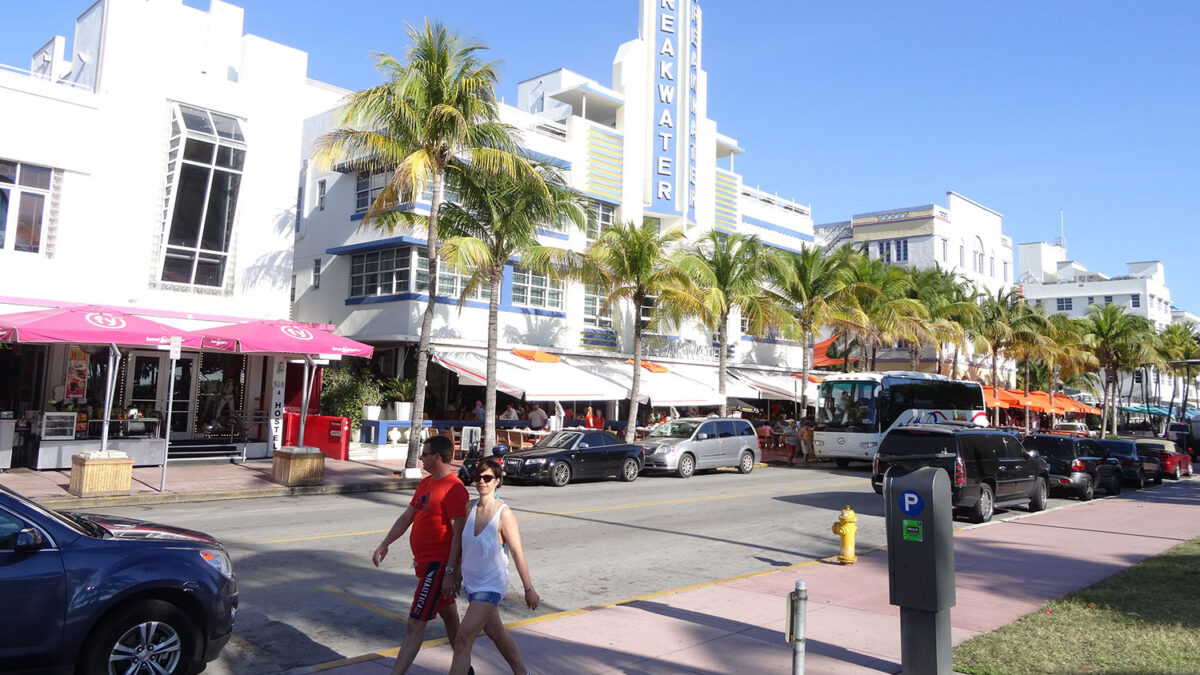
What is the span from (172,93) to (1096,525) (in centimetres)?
2178

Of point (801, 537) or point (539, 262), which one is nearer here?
point (801, 537)

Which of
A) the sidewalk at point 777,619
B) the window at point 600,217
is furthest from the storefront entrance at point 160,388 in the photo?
the sidewalk at point 777,619

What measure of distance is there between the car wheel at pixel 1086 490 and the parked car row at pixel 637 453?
335 inches

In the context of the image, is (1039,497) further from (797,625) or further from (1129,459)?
(797,625)

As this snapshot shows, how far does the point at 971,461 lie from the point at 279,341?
14.4 meters

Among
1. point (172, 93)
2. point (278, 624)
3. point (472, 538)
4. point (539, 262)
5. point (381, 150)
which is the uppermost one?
point (172, 93)

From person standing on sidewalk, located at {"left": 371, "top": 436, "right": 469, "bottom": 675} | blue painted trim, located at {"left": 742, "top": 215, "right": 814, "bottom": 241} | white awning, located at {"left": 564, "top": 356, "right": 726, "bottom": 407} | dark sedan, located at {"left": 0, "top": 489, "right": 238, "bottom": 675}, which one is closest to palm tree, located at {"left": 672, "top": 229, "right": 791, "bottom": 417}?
white awning, located at {"left": 564, "top": 356, "right": 726, "bottom": 407}

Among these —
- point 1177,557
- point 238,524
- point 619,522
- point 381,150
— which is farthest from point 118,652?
point 381,150

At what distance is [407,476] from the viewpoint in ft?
62.6

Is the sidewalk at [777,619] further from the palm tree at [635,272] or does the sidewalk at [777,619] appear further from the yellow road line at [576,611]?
the palm tree at [635,272]

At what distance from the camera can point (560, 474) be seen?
1933 centimetres

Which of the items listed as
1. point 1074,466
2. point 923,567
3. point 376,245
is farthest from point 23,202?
point 1074,466

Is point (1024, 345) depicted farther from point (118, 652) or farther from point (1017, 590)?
point (118, 652)

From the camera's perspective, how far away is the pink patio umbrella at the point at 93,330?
50.6 ft
